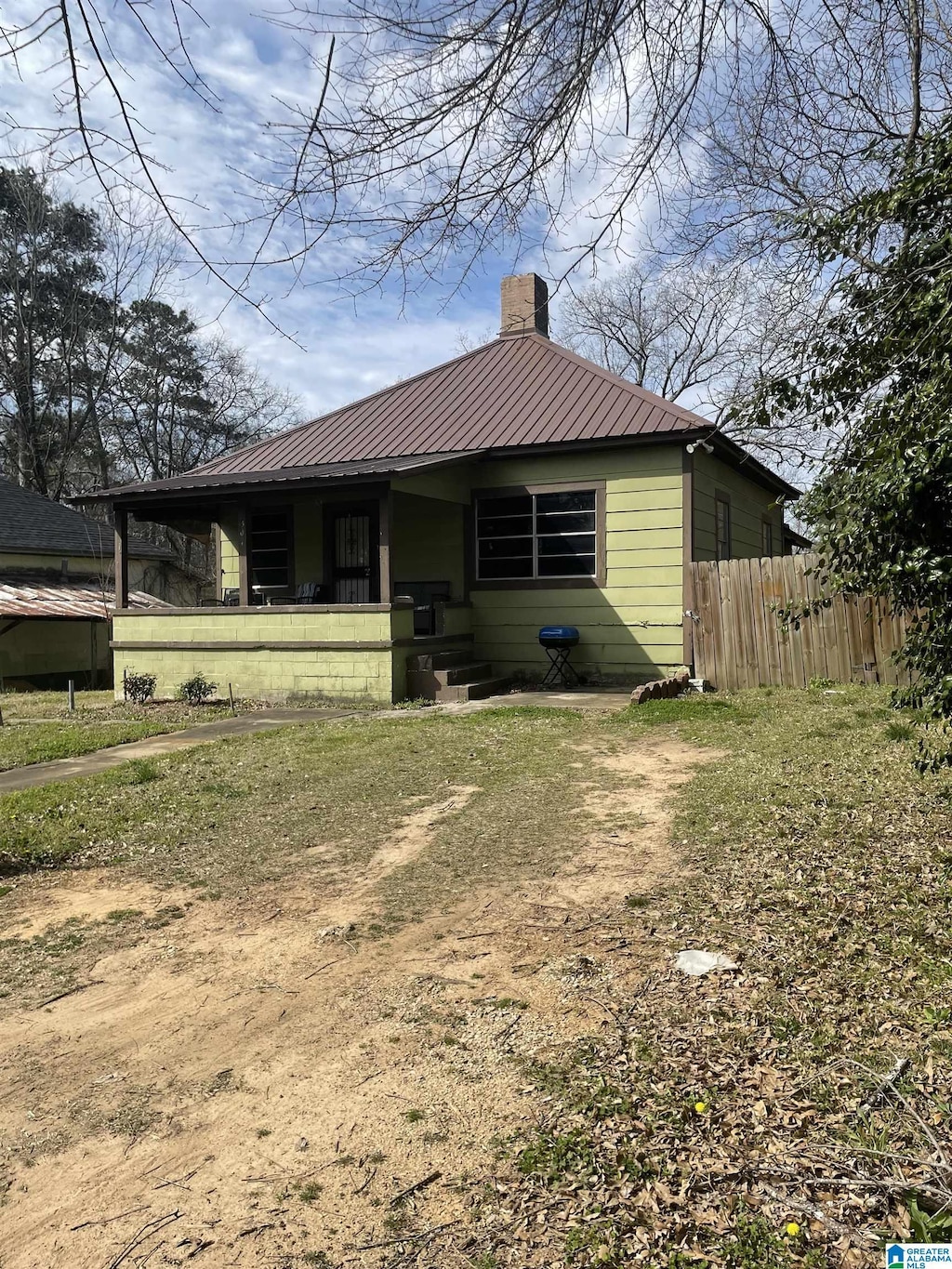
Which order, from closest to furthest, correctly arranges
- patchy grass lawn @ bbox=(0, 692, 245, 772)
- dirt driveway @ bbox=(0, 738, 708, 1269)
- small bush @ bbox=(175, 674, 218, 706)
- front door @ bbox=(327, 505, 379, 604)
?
dirt driveway @ bbox=(0, 738, 708, 1269), patchy grass lawn @ bbox=(0, 692, 245, 772), small bush @ bbox=(175, 674, 218, 706), front door @ bbox=(327, 505, 379, 604)

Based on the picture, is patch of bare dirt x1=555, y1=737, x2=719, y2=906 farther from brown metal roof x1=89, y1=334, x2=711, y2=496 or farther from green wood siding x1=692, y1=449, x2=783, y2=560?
brown metal roof x1=89, y1=334, x2=711, y2=496

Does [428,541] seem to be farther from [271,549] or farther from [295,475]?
[271,549]

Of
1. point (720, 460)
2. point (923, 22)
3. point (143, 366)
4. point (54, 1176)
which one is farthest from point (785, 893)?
point (143, 366)

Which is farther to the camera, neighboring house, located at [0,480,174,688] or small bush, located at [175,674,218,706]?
neighboring house, located at [0,480,174,688]

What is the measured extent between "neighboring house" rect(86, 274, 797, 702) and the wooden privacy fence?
0.56 meters

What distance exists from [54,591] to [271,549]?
9191 millimetres

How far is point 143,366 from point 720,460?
25737 millimetres

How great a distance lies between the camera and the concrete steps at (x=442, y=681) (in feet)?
40.5

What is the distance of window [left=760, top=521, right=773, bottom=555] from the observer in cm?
1806

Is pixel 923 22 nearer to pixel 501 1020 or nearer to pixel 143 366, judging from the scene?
pixel 501 1020

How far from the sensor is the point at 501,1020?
3.22 meters

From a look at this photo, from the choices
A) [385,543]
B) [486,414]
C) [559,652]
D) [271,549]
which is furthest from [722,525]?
[271,549]

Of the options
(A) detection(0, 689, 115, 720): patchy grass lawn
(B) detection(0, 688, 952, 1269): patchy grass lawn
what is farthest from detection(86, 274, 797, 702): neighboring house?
(B) detection(0, 688, 952, 1269): patchy grass lawn

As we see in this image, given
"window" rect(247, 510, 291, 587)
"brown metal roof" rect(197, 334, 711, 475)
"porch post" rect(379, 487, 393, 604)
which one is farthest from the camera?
"window" rect(247, 510, 291, 587)
